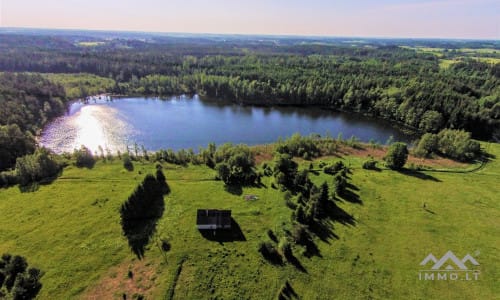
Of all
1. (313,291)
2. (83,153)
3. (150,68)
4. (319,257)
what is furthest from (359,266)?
(150,68)

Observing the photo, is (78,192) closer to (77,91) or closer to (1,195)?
(1,195)

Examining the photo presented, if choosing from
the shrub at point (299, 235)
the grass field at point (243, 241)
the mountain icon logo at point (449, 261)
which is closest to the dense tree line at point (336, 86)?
the grass field at point (243, 241)

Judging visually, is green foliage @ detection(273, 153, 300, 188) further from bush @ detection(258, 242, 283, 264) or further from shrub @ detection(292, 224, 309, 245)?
bush @ detection(258, 242, 283, 264)

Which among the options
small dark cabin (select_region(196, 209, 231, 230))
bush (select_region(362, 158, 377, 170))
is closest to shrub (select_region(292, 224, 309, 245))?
small dark cabin (select_region(196, 209, 231, 230))

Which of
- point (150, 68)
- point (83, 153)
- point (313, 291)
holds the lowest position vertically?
point (313, 291)

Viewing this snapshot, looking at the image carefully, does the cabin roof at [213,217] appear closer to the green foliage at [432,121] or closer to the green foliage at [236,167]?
the green foliage at [236,167]

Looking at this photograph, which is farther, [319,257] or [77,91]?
[77,91]
